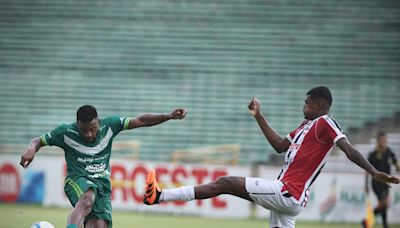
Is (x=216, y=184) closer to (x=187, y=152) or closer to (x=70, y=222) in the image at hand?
(x=70, y=222)

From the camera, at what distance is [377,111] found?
24.1 meters

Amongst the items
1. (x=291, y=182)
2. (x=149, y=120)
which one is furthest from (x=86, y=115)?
(x=291, y=182)

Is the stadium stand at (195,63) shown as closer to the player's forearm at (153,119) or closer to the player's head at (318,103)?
the player's forearm at (153,119)

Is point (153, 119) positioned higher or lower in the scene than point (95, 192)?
higher

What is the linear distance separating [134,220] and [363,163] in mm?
9435

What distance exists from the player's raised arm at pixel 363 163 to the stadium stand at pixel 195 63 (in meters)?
14.9

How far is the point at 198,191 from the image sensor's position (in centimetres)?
840

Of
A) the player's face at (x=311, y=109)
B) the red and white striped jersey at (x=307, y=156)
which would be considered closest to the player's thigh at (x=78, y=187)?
the red and white striped jersey at (x=307, y=156)

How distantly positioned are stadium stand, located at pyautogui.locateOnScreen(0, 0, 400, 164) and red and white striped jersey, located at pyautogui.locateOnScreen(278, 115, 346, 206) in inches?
573

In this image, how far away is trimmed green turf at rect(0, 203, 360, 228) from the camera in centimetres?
1570

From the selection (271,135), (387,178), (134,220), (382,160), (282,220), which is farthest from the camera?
(134,220)

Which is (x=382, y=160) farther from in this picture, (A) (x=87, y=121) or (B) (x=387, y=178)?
(A) (x=87, y=121)

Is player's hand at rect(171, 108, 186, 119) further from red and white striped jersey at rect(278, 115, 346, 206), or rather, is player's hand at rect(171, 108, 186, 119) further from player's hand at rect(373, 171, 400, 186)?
player's hand at rect(373, 171, 400, 186)

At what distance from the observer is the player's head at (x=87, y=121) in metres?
8.84
